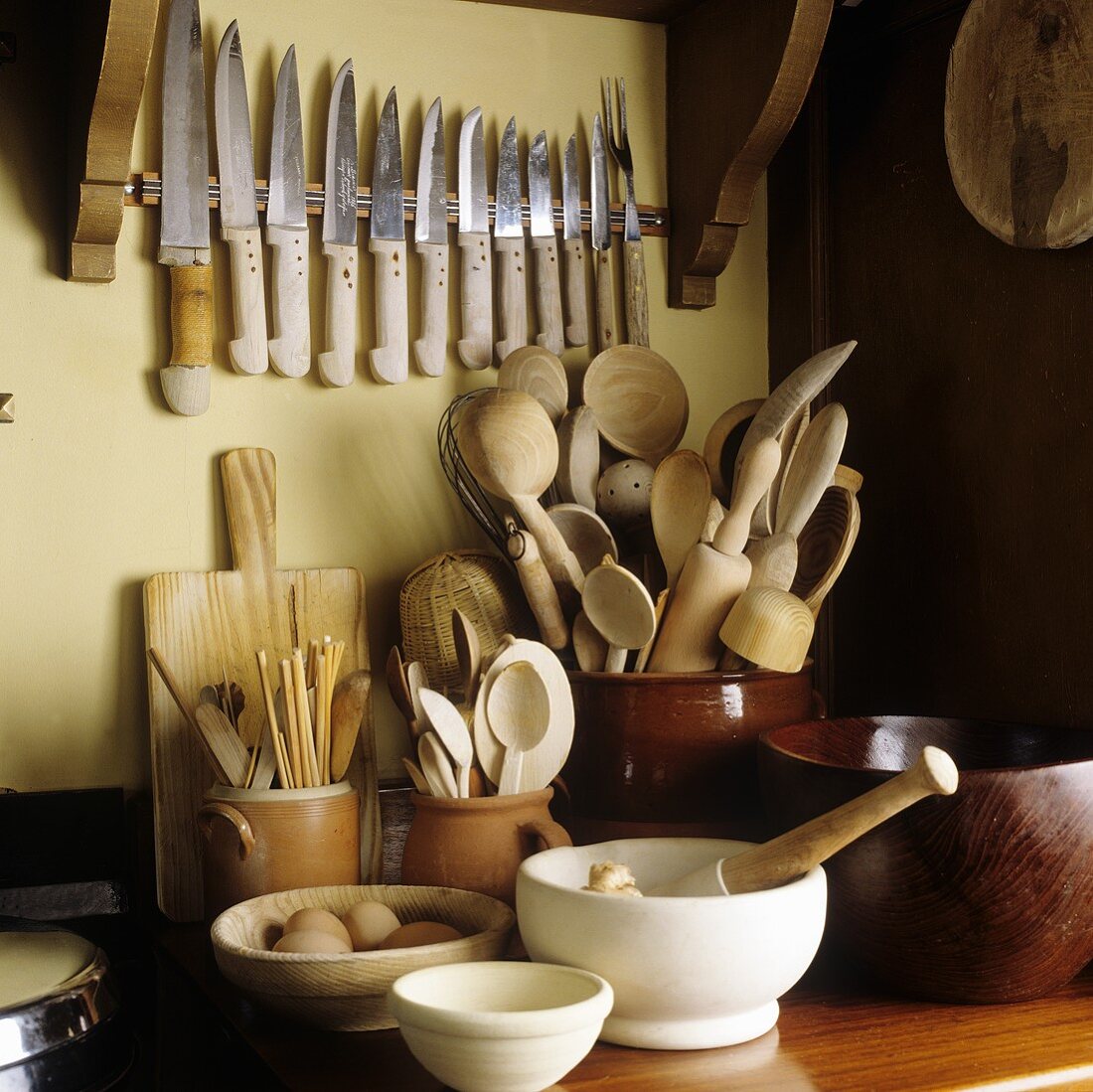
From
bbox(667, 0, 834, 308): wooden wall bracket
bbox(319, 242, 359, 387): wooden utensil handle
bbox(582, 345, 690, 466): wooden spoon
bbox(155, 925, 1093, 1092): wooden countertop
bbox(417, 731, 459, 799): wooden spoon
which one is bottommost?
bbox(155, 925, 1093, 1092): wooden countertop

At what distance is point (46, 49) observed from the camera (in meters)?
1.02

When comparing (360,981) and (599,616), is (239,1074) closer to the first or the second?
(360,981)

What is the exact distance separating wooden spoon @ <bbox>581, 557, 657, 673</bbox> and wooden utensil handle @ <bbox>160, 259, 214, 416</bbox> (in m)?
0.36

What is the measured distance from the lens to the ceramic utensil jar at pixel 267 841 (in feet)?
2.91

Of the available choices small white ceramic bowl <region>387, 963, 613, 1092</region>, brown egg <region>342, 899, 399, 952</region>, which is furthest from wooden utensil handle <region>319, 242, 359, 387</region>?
small white ceramic bowl <region>387, 963, 613, 1092</region>

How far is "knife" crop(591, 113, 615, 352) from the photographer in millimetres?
1180

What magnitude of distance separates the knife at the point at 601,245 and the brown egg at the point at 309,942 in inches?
24.1

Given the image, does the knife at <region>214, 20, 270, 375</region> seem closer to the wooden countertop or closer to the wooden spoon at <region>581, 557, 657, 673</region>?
the wooden spoon at <region>581, 557, 657, 673</region>

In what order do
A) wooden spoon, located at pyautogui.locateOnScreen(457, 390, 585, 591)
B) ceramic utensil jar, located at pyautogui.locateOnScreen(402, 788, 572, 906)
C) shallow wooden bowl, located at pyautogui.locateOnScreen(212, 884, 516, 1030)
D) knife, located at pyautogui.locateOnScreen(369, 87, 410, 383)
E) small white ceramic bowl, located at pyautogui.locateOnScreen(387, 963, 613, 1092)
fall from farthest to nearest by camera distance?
knife, located at pyautogui.locateOnScreen(369, 87, 410, 383)
wooden spoon, located at pyautogui.locateOnScreen(457, 390, 585, 591)
ceramic utensil jar, located at pyautogui.locateOnScreen(402, 788, 572, 906)
shallow wooden bowl, located at pyautogui.locateOnScreen(212, 884, 516, 1030)
small white ceramic bowl, located at pyautogui.locateOnScreen(387, 963, 613, 1092)

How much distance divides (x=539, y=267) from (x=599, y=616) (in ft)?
1.19

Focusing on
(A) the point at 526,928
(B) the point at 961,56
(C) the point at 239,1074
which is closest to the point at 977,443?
(B) the point at 961,56

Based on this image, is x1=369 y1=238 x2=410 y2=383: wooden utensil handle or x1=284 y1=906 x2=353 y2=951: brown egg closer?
x1=284 y1=906 x2=353 y2=951: brown egg

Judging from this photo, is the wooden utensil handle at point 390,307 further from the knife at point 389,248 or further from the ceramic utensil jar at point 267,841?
Result: the ceramic utensil jar at point 267,841

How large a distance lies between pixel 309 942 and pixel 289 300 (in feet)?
1.77
